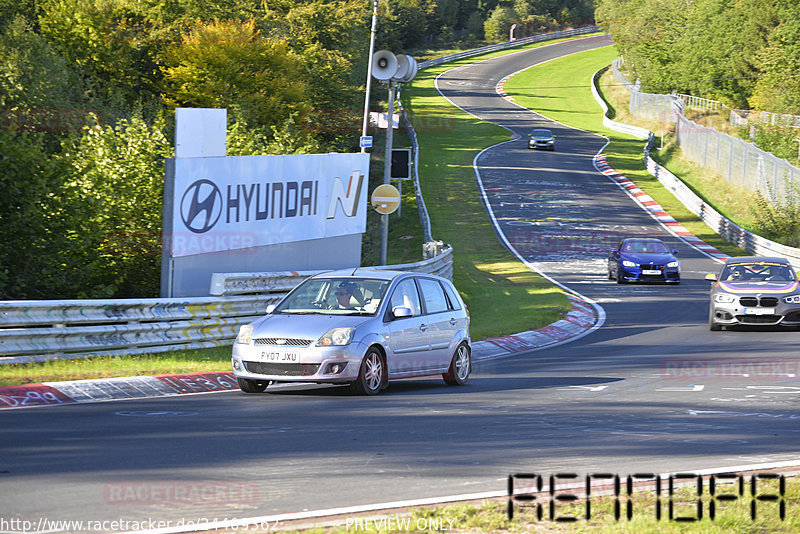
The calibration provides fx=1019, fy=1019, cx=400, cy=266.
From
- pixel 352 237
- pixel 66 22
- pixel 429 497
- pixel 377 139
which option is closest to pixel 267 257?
pixel 352 237

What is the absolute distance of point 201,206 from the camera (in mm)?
17125

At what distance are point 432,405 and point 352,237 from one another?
1246cm

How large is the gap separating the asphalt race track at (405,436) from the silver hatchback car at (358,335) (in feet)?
1.26

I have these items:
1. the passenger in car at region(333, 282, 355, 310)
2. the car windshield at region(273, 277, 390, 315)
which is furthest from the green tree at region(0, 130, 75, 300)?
the passenger in car at region(333, 282, 355, 310)

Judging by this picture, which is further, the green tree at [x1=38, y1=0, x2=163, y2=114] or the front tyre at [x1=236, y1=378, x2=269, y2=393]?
the green tree at [x1=38, y1=0, x2=163, y2=114]

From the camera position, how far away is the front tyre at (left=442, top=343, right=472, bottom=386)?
14141 mm

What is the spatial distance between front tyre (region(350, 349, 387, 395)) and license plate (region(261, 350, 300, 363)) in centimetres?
81

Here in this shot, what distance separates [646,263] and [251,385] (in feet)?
70.3

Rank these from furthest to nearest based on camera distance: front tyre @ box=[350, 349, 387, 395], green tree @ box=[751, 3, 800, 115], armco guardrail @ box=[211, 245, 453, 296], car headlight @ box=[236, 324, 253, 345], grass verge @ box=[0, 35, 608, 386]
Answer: green tree @ box=[751, 3, 800, 115], armco guardrail @ box=[211, 245, 453, 296], grass verge @ box=[0, 35, 608, 386], front tyre @ box=[350, 349, 387, 395], car headlight @ box=[236, 324, 253, 345]

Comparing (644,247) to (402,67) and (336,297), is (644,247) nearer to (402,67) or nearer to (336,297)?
(402,67)

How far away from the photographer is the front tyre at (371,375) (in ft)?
39.9

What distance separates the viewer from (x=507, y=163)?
66.3 metres

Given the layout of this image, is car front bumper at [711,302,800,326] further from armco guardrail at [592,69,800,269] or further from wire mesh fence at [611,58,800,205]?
wire mesh fence at [611,58,800,205]

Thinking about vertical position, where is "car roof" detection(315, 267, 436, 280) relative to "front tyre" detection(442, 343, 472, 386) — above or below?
above
